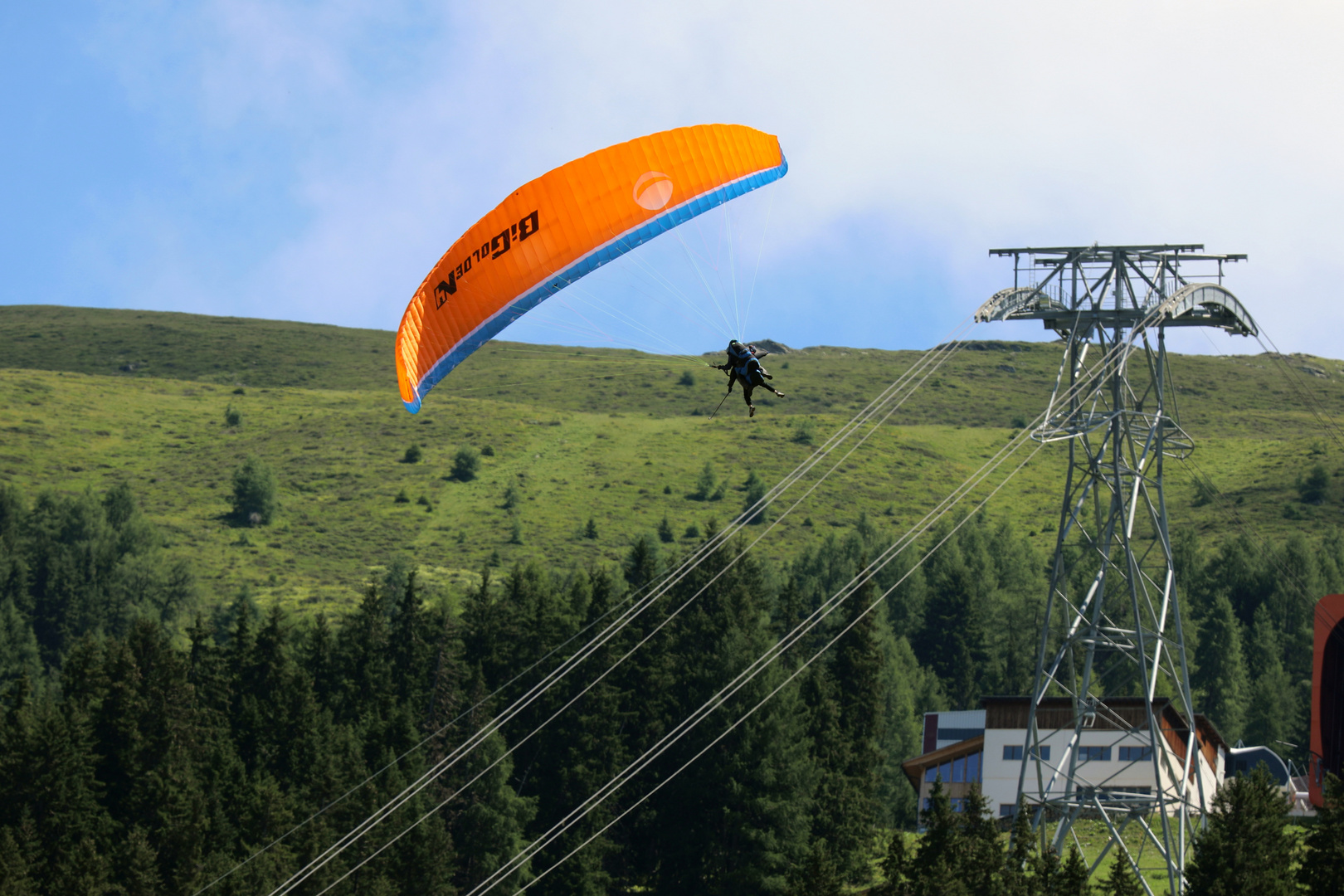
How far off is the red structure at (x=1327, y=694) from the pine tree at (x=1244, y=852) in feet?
37.0

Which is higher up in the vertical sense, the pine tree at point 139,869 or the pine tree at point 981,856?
the pine tree at point 981,856

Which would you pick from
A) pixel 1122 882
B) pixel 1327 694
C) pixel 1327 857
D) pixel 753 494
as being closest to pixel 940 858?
pixel 1122 882

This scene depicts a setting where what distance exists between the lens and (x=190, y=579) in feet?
408

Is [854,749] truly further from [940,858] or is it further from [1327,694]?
[940,858]

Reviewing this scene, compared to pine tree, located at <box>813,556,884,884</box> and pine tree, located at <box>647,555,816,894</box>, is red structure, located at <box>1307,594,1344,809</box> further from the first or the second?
pine tree, located at <box>647,555,816,894</box>

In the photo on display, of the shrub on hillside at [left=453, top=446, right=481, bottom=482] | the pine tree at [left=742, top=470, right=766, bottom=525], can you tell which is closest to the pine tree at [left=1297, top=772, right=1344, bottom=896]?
the pine tree at [left=742, top=470, right=766, bottom=525]

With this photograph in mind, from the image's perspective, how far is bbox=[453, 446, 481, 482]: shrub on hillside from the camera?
167625 millimetres

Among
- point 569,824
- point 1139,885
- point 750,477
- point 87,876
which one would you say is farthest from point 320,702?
point 750,477

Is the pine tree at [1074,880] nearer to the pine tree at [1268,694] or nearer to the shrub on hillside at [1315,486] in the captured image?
the pine tree at [1268,694]

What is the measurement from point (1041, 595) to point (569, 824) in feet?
214

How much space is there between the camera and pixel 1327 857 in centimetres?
3394

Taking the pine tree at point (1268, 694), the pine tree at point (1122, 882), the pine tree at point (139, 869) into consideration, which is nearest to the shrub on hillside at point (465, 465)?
the pine tree at point (1268, 694)

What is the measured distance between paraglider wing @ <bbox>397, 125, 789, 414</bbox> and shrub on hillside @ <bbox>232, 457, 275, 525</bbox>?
126901mm

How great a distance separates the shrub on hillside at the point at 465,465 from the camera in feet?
550
